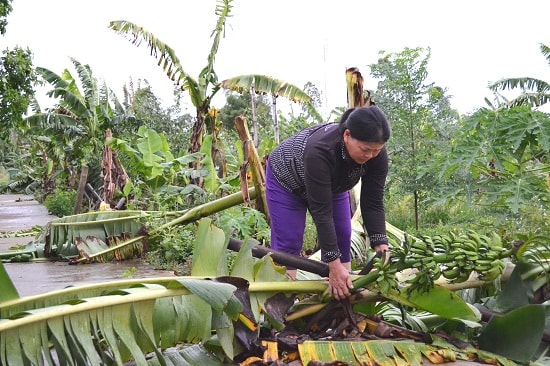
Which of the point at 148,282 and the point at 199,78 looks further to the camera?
the point at 199,78

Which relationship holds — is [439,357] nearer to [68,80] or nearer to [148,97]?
[68,80]

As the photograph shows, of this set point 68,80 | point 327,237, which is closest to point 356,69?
point 327,237

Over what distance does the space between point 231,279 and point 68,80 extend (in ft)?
44.5

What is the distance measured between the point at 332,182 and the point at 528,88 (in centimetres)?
1234

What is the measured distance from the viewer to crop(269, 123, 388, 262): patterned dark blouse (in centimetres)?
322

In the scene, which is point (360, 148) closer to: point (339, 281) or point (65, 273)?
point (339, 281)

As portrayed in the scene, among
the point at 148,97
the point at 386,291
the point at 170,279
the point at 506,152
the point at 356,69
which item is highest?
the point at 148,97

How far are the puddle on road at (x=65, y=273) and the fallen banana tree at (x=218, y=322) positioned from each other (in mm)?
2992

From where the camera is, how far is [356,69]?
5.21 m

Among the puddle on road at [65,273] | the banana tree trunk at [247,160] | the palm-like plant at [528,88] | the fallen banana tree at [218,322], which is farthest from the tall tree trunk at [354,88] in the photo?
the palm-like plant at [528,88]

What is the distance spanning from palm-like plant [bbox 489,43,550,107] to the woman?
33.1ft

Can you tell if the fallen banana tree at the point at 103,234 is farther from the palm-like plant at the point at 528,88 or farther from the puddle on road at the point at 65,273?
the palm-like plant at the point at 528,88

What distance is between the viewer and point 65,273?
22.4 feet

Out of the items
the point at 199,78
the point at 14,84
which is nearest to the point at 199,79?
the point at 199,78
